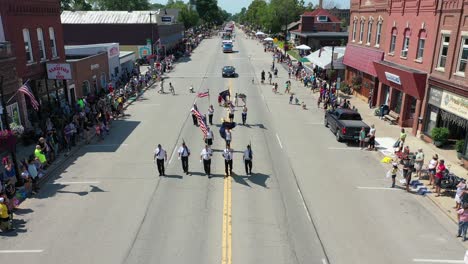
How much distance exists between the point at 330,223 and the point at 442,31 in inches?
577

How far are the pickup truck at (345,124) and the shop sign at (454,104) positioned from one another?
420cm

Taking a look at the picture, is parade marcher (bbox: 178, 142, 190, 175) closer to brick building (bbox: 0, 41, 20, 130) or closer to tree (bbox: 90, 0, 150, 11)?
brick building (bbox: 0, 41, 20, 130)

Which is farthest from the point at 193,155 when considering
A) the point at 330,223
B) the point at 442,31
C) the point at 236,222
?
the point at 442,31

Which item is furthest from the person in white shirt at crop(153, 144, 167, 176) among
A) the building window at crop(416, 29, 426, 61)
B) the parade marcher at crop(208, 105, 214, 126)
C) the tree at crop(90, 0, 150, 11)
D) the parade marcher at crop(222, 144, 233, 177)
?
the tree at crop(90, 0, 150, 11)

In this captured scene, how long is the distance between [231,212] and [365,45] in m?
25.4

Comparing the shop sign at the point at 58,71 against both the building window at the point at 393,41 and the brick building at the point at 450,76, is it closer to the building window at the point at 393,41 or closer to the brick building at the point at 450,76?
the brick building at the point at 450,76

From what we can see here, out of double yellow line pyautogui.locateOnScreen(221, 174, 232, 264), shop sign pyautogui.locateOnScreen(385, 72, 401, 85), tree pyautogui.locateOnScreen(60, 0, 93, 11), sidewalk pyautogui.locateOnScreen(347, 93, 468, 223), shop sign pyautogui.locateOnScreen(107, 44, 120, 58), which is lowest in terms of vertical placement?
sidewalk pyautogui.locateOnScreen(347, 93, 468, 223)

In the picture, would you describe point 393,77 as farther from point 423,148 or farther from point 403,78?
point 423,148

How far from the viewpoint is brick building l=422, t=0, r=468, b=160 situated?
19.9m

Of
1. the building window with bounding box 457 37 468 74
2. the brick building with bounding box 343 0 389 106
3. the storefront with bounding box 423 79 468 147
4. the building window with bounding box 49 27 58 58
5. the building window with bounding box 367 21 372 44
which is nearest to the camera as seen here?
the storefront with bounding box 423 79 468 147

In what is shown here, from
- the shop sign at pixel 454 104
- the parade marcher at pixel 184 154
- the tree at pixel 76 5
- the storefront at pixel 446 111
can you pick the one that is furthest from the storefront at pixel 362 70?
the tree at pixel 76 5

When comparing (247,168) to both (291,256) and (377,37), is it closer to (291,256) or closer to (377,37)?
(291,256)

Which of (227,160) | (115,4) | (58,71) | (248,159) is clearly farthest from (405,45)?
(115,4)

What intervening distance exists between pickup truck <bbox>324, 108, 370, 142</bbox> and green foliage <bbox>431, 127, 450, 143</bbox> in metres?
3.61
